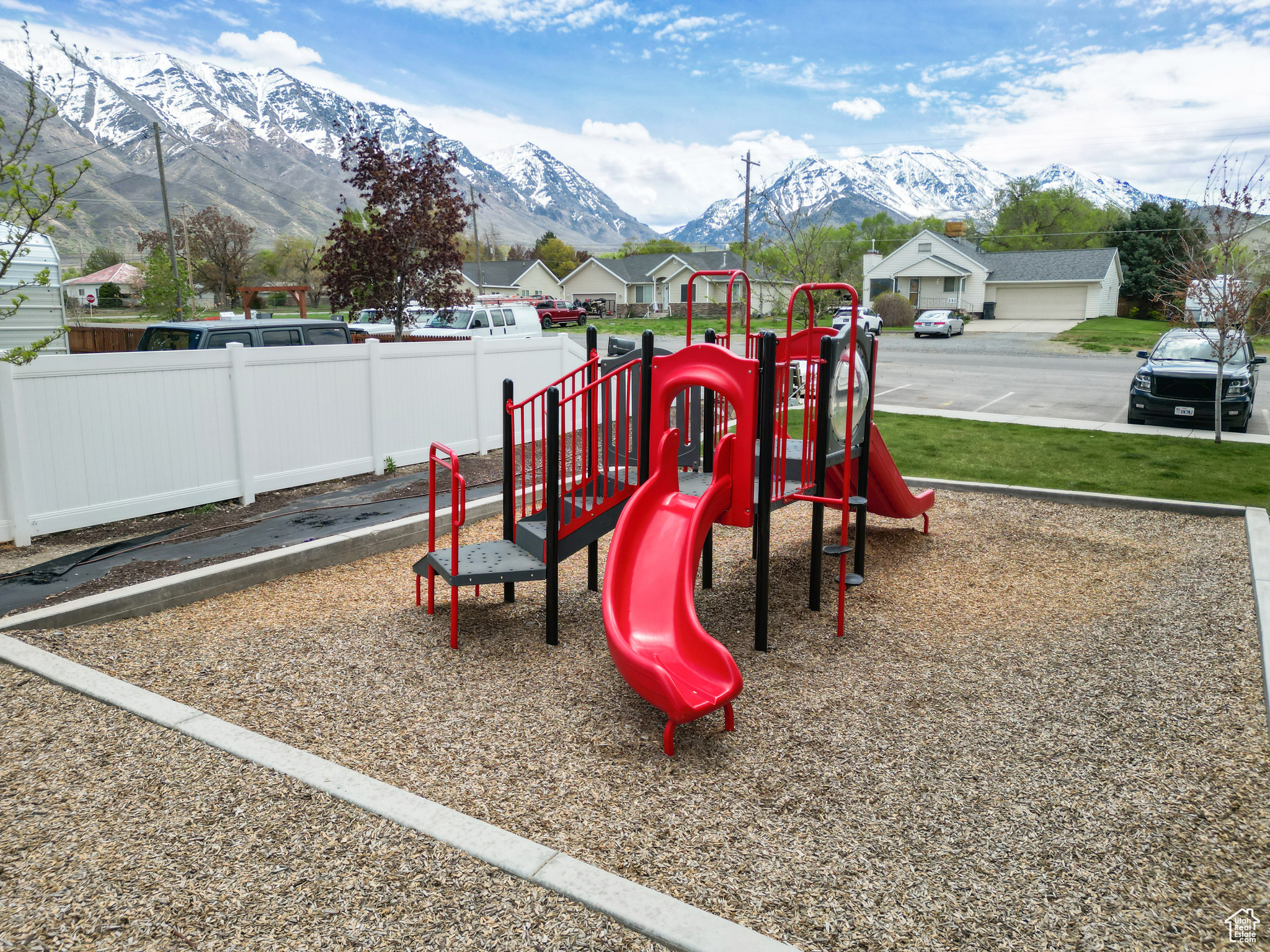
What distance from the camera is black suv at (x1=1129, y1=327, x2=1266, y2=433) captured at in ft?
43.9

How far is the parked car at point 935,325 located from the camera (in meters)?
38.5

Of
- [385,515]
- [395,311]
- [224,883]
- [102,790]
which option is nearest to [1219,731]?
[224,883]

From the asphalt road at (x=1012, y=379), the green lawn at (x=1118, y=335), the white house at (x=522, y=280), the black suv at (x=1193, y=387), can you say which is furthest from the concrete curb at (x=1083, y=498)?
the white house at (x=522, y=280)

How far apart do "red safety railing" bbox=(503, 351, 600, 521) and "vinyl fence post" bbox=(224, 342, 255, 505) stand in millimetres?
2853

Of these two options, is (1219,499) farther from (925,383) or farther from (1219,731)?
(925,383)

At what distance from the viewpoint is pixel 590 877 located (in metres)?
3.05

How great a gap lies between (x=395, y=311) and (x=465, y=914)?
1419cm

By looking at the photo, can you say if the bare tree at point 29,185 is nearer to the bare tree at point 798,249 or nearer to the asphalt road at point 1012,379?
the bare tree at point 798,249

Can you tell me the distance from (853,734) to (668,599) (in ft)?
4.05

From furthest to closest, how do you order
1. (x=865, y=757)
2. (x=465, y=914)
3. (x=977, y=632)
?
(x=977, y=632) → (x=865, y=757) → (x=465, y=914)

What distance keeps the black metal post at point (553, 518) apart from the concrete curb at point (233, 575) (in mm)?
2624

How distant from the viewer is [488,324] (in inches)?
965

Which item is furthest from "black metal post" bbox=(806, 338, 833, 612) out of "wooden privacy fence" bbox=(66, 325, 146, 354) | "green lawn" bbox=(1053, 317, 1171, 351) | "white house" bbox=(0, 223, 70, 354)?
"green lawn" bbox=(1053, 317, 1171, 351)

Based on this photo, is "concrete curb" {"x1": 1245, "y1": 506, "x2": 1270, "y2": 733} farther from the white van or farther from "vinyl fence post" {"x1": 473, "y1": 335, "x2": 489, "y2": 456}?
the white van
